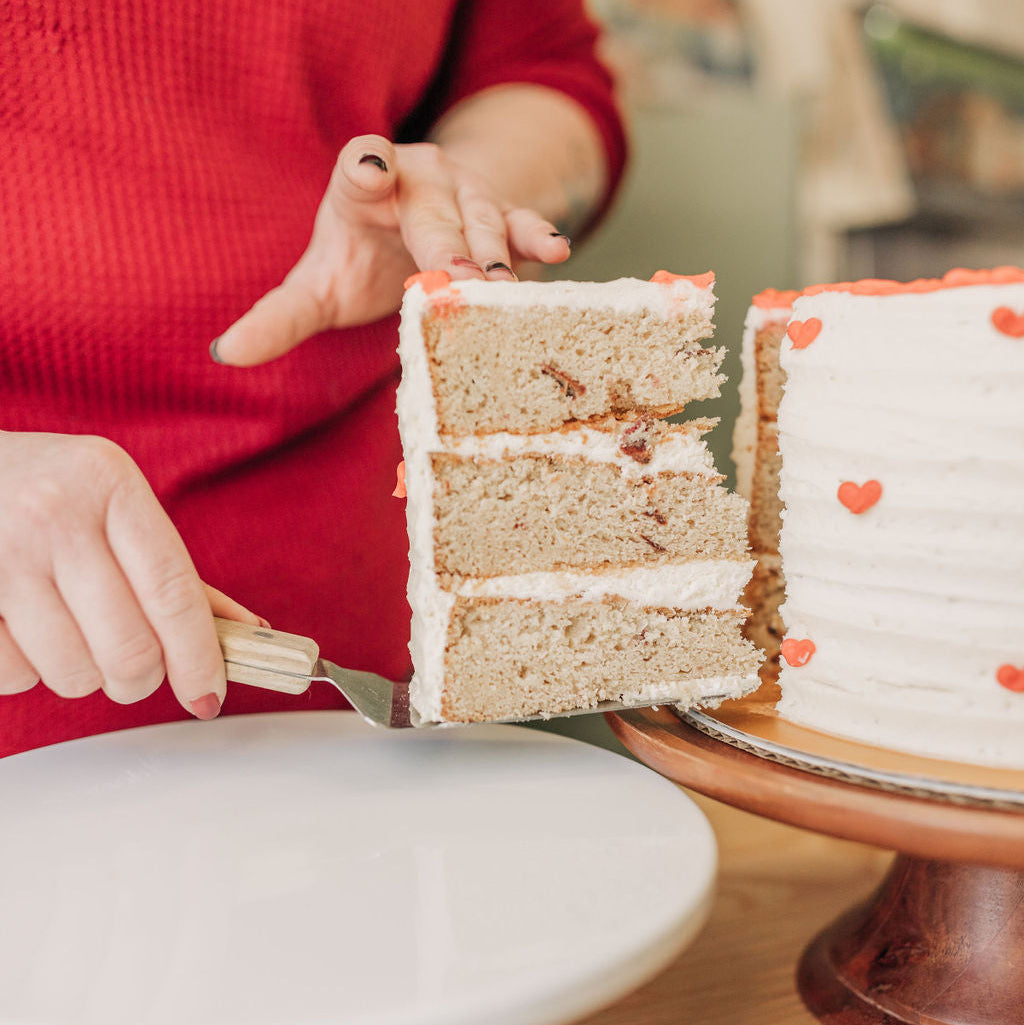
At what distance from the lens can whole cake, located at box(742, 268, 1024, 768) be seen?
2.68ft

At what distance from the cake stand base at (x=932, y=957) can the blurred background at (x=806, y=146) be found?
0.72 m

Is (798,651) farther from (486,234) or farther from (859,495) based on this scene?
(486,234)

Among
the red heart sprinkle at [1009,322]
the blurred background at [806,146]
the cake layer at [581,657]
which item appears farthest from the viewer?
the blurred background at [806,146]

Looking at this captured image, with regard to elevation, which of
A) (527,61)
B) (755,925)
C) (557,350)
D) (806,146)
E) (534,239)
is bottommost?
(755,925)

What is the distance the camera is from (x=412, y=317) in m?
0.85

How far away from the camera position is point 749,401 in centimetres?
119

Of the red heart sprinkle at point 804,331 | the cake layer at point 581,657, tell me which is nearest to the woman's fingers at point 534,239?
the red heart sprinkle at point 804,331

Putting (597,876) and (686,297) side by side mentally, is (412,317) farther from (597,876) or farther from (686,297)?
(597,876)

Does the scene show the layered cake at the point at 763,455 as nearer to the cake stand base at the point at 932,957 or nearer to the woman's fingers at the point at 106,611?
the cake stand base at the point at 932,957

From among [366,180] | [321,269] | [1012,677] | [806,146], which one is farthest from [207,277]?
[806,146]

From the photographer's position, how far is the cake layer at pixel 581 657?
3.01 ft

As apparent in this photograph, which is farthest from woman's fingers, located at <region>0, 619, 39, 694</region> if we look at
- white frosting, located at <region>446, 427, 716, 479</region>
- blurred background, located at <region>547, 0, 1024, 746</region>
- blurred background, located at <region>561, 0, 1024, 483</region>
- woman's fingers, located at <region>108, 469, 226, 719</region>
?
blurred background, located at <region>561, 0, 1024, 483</region>

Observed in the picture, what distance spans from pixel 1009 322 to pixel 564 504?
39 cm

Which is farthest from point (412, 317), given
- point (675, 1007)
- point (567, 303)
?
point (675, 1007)
